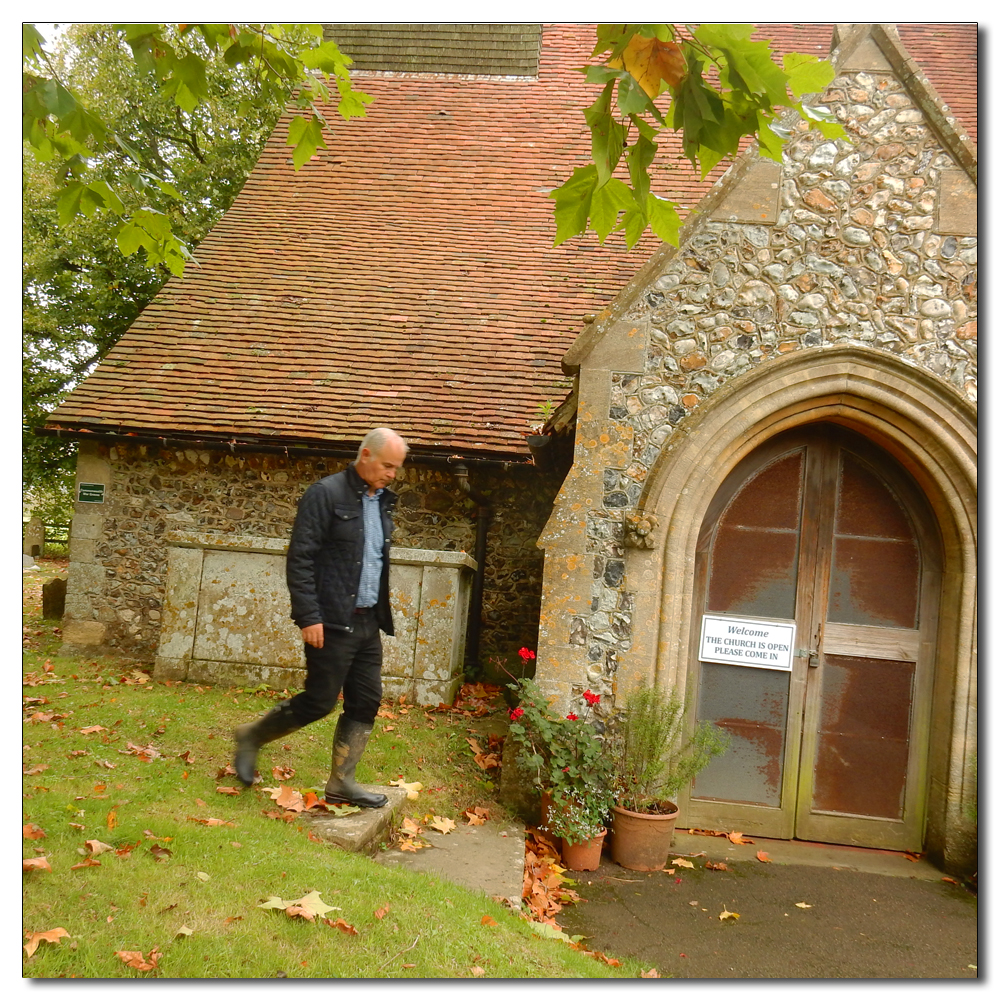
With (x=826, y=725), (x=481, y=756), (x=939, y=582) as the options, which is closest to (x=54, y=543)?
(x=481, y=756)

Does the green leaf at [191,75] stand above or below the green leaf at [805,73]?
above

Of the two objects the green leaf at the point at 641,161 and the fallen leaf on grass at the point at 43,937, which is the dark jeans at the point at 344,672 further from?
the green leaf at the point at 641,161

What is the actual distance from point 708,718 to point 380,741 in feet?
7.04

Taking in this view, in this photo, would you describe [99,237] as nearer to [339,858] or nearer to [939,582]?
[339,858]

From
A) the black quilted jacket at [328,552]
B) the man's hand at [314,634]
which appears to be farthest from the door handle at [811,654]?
the man's hand at [314,634]

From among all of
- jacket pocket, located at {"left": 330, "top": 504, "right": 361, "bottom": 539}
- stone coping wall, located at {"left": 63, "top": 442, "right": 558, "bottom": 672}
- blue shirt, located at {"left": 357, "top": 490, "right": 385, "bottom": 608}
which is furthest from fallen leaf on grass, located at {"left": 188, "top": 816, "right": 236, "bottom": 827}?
stone coping wall, located at {"left": 63, "top": 442, "right": 558, "bottom": 672}

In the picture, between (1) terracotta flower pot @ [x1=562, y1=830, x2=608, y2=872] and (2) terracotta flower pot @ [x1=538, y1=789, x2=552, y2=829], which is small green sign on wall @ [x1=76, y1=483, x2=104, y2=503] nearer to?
(2) terracotta flower pot @ [x1=538, y1=789, x2=552, y2=829]

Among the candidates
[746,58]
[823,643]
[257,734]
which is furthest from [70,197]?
[823,643]

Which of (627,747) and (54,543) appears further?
(54,543)

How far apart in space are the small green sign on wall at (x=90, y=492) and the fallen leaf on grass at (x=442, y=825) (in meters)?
5.26

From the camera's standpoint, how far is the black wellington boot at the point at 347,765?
3.89 metres

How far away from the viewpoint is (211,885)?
288cm

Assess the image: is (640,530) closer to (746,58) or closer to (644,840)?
(644,840)

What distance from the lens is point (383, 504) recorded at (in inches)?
149
